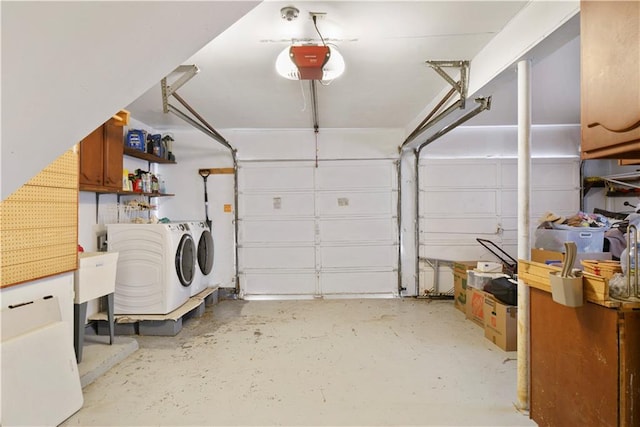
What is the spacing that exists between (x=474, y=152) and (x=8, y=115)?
5.25 metres

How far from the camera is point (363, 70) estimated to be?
278 centimetres

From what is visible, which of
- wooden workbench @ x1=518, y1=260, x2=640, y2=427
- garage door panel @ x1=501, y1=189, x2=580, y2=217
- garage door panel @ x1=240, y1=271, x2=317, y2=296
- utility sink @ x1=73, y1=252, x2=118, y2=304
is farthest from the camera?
garage door panel @ x1=240, y1=271, x2=317, y2=296

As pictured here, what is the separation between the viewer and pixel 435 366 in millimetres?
2613

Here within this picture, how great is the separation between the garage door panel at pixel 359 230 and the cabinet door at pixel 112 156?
2848 mm

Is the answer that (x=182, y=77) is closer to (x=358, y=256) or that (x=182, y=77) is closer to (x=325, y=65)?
(x=325, y=65)

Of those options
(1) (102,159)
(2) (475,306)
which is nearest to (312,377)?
(2) (475,306)

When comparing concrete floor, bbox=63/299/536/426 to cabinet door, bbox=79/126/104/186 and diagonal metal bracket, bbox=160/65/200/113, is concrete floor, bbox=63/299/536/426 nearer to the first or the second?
cabinet door, bbox=79/126/104/186

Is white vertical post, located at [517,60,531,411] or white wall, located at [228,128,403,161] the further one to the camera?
white wall, located at [228,128,403,161]

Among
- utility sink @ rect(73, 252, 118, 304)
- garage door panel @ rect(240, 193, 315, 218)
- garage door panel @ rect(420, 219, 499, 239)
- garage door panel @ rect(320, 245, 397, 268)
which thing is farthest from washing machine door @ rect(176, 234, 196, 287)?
garage door panel @ rect(420, 219, 499, 239)

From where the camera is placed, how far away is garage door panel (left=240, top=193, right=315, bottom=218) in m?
4.88

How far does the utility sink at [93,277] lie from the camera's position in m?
2.49

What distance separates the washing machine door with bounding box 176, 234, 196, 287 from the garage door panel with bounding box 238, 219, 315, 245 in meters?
1.14

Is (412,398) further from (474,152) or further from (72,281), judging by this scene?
(474,152)

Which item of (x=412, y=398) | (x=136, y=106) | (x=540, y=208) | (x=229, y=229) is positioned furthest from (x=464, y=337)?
(x=136, y=106)
